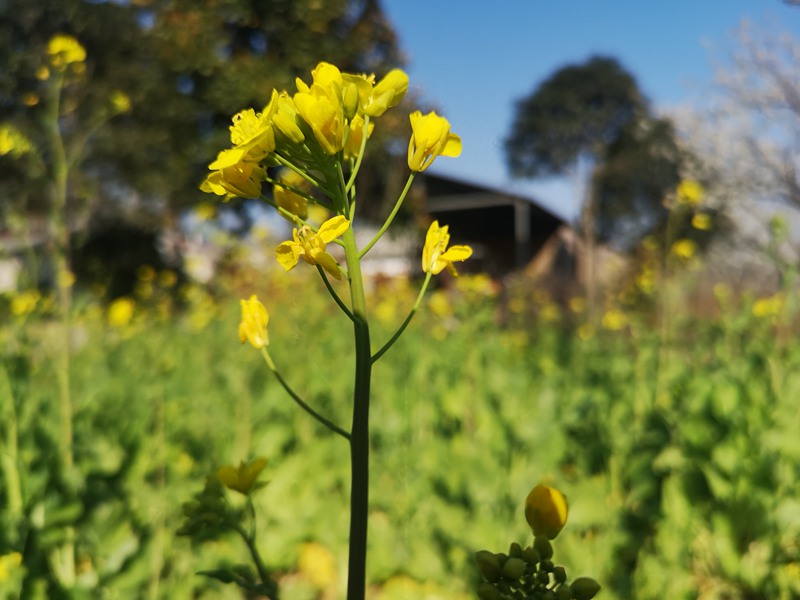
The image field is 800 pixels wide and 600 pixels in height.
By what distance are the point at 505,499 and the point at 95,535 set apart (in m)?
1.23

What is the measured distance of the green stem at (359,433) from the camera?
512 millimetres

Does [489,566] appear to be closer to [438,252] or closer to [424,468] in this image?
[438,252]

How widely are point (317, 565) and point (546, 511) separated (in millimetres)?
1975

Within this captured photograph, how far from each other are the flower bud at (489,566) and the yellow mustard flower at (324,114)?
0.36 m

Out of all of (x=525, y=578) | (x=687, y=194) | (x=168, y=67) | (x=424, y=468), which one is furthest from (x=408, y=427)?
(x=168, y=67)

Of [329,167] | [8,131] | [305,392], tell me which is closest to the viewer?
[329,167]

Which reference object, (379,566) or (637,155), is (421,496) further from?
(637,155)

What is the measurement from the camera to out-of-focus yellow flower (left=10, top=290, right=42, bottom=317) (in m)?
1.90

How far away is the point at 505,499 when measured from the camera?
2.10 metres

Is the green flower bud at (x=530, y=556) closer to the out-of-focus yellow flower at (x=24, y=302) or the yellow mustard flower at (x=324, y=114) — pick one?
the yellow mustard flower at (x=324, y=114)

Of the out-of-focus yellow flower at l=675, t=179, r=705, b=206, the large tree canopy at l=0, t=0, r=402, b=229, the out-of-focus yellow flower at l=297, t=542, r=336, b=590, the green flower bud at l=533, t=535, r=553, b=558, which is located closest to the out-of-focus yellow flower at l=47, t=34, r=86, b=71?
the out-of-focus yellow flower at l=297, t=542, r=336, b=590

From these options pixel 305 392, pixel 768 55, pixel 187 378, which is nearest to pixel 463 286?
pixel 305 392

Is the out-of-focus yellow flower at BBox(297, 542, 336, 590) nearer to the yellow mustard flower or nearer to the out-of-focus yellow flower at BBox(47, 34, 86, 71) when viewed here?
the out-of-focus yellow flower at BBox(47, 34, 86, 71)

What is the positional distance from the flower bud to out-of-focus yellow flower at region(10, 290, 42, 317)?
1765 mm
